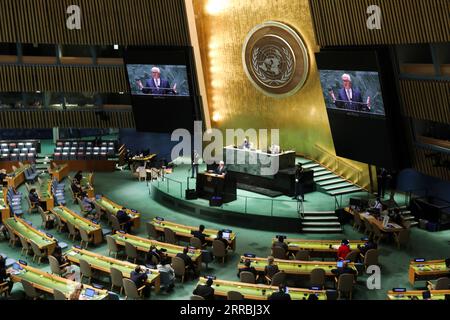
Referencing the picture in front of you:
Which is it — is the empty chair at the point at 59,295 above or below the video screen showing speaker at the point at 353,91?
below

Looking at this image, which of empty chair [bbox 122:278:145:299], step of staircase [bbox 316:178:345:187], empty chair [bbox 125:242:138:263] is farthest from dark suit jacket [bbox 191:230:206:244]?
step of staircase [bbox 316:178:345:187]

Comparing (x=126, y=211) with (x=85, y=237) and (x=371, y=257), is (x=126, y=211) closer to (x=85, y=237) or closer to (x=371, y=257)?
(x=85, y=237)

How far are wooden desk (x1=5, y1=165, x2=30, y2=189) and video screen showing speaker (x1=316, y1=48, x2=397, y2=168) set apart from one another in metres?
13.1

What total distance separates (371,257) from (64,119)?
1712 centimetres

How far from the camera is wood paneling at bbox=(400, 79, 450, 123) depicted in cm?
1689

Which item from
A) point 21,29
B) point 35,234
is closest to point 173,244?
point 35,234

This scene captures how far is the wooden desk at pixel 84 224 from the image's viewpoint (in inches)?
702

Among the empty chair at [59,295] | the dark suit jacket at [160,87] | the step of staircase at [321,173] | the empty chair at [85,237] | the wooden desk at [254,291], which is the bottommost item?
the wooden desk at [254,291]

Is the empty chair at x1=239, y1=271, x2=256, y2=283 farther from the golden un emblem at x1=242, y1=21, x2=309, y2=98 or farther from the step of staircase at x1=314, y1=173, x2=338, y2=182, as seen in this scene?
the golden un emblem at x1=242, y1=21, x2=309, y2=98

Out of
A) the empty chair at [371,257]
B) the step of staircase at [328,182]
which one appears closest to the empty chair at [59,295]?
the empty chair at [371,257]

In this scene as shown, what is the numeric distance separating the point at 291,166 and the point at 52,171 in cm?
1090

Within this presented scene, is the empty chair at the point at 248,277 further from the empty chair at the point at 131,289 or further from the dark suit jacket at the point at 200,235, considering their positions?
the dark suit jacket at the point at 200,235

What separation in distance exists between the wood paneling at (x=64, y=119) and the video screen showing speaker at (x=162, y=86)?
5.99ft
